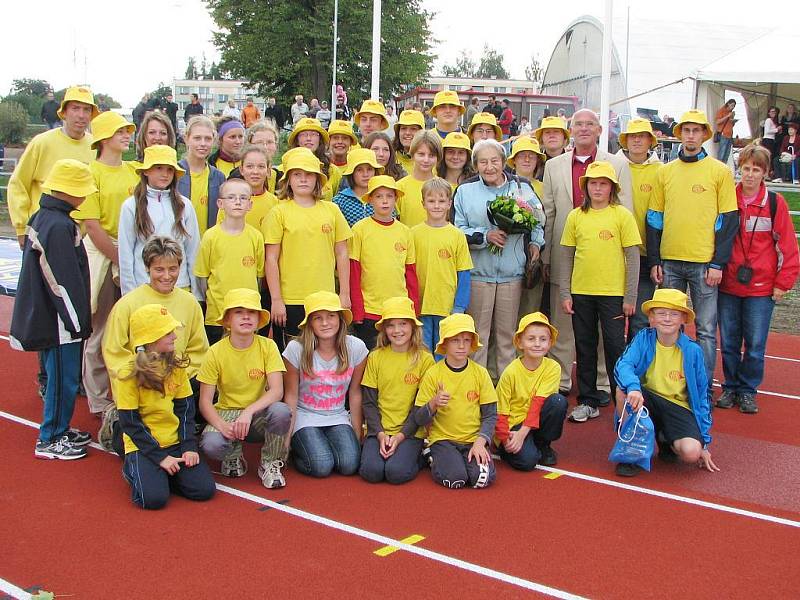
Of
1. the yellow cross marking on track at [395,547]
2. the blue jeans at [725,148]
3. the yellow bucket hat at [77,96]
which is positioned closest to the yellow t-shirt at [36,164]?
the yellow bucket hat at [77,96]

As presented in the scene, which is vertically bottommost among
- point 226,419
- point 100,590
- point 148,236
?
point 100,590

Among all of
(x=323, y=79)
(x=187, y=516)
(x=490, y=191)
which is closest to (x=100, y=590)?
(x=187, y=516)

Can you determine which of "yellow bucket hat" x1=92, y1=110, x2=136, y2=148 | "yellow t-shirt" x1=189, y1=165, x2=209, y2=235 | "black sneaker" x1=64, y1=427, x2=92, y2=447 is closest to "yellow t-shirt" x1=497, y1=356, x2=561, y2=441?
"yellow t-shirt" x1=189, y1=165, x2=209, y2=235

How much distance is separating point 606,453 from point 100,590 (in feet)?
11.8

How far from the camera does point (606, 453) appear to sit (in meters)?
6.37

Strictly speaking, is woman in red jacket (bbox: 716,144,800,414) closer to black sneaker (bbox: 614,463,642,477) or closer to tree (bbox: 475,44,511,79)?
black sneaker (bbox: 614,463,642,477)

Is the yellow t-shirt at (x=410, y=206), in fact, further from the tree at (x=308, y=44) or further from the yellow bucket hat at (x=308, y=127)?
the tree at (x=308, y=44)

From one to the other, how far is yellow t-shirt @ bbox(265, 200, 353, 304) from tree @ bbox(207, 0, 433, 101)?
112ft

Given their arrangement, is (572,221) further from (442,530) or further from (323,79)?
(323,79)

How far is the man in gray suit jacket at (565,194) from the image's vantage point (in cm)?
725

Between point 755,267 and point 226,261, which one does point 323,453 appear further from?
point 755,267

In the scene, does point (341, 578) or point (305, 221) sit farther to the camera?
point (305, 221)

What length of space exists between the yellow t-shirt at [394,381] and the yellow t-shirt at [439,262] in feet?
2.60

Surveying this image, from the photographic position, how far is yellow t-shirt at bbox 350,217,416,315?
6613 mm
